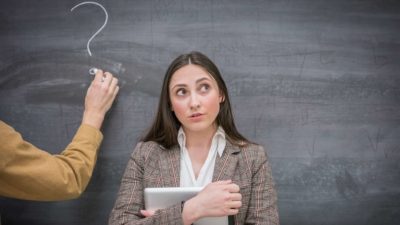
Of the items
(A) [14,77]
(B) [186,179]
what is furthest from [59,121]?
(B) [186,179]

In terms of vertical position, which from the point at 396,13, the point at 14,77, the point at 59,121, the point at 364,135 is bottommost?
the point at 364,135

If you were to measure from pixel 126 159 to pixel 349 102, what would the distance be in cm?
102

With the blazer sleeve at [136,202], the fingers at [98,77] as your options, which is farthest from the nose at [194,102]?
the fingers at [98,77]

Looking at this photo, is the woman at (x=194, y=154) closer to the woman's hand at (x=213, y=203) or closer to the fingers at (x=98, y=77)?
the woman's hand at (x=213, y=203)

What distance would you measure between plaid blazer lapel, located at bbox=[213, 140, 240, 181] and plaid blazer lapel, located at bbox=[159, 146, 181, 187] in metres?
0.15

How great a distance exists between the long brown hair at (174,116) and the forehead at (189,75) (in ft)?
0.04

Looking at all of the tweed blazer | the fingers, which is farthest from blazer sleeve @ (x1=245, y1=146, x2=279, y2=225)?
the fingers

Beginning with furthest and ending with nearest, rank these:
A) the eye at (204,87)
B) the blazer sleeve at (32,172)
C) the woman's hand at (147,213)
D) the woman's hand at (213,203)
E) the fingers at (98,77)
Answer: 1. the fingers at (98,77)
2. the eye at (204,87)
3. the woman's hand at (147,213)
4. the woman's hand at (213,203)
5. the blazer sleeve at (32,172)

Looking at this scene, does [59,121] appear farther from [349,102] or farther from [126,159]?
[349,102]

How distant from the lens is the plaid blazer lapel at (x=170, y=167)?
56.9 inches

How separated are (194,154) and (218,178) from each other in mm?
159

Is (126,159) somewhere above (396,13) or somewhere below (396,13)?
below

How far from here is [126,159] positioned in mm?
1746

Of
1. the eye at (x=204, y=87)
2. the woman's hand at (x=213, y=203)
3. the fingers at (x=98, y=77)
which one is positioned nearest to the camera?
the woman's hand at (x=213, y=203)
